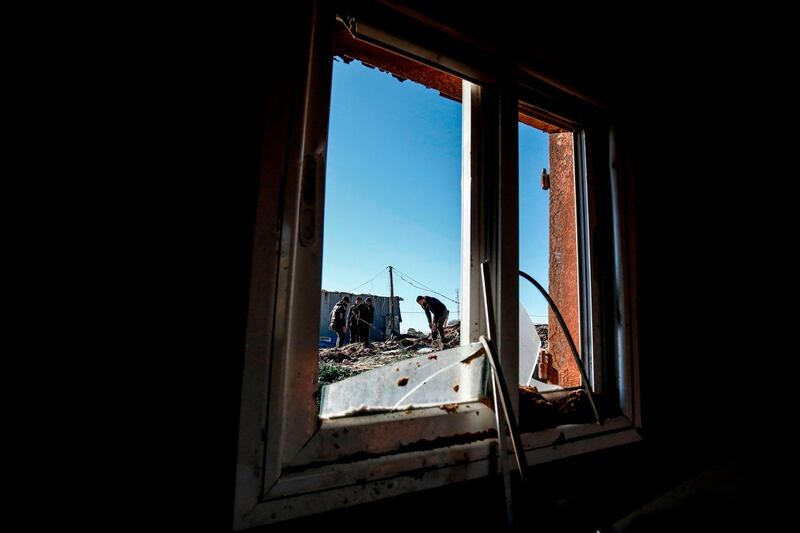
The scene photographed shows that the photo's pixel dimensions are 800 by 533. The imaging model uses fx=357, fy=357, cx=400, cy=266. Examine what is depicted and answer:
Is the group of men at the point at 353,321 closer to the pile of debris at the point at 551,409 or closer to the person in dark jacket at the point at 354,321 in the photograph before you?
the person in dark jacket at the point at 354,321

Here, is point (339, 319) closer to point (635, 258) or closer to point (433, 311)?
point (433, 311)

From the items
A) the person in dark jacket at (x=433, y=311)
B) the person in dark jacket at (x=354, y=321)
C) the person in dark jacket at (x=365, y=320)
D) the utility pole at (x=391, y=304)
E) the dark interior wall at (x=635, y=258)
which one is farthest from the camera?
the utility pole at (x=391, y=304)

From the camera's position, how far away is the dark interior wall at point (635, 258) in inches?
22.2

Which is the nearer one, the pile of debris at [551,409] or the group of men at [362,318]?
the pile of debris at [551,409]

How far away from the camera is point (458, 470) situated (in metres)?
0.76

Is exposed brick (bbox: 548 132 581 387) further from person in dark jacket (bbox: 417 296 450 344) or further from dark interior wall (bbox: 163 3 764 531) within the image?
person in dark jacket (bbox: 417 296 450 344)

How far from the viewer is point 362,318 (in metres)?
7.45

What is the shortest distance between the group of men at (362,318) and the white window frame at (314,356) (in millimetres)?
4786

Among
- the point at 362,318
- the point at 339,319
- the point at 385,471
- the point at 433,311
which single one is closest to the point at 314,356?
the point at 385,471

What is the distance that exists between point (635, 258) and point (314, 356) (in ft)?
3.37

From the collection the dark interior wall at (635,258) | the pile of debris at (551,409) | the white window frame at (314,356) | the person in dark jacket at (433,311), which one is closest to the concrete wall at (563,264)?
the dark interior wall at (635,258)

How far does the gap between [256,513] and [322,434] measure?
152 mm

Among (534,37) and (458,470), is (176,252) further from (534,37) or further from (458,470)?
(534,37)

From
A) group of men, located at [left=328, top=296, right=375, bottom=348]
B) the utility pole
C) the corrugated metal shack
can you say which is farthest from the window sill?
the utility pole
